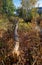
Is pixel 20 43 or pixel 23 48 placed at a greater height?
pixel 20 43

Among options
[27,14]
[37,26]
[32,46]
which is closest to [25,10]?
[27,14]

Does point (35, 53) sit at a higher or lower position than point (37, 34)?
lower

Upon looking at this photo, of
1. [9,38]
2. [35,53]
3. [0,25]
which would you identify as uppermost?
[0,25]

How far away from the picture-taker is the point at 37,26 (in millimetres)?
8133

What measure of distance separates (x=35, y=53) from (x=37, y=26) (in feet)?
3.82

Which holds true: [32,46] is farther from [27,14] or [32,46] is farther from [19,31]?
[27,14]

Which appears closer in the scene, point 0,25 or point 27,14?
point 0,25

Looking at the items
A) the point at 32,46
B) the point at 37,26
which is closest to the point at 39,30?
the point at 37,26

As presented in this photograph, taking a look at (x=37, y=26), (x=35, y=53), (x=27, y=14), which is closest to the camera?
(x=35, y=53)

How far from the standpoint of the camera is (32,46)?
7652mm

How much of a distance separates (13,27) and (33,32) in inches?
31.3

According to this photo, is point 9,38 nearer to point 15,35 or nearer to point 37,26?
point 15,35

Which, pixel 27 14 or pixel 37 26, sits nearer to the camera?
pixel 37 26

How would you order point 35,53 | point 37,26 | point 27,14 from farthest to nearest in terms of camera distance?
point 27,14
point 37,26
point 35,53
